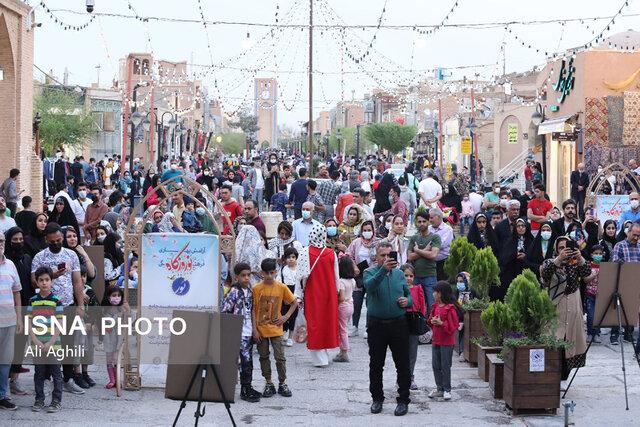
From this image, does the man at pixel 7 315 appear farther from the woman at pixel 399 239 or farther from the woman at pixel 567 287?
the woman at pixel 399 239

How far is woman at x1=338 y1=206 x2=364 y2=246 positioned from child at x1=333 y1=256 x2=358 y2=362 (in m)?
3.24

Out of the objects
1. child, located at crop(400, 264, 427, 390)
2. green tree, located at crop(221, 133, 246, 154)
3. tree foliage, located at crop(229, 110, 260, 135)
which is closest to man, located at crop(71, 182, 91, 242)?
child, located at crop(400, 264, 427, 390)

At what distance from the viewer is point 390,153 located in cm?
9269

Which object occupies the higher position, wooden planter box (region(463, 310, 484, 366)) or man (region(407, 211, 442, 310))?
man (region(407, 211, 442, 310))

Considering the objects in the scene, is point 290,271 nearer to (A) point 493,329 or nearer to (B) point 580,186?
(A) point 493,329

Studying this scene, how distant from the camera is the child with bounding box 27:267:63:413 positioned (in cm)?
1113

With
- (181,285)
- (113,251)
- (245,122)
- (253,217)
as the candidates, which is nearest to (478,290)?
(181,285)

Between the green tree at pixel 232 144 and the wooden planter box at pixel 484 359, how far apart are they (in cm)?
12580

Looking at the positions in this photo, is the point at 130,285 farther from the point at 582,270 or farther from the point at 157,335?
the point at 582,270

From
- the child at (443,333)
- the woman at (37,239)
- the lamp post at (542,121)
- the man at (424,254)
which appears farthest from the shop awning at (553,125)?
the child at (443,333)

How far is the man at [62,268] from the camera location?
11672mm

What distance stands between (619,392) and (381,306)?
9.97 feet

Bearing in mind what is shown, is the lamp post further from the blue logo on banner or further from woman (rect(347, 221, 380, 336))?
the blue logo on banner

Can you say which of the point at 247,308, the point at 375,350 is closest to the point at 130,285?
the point at 247,308
